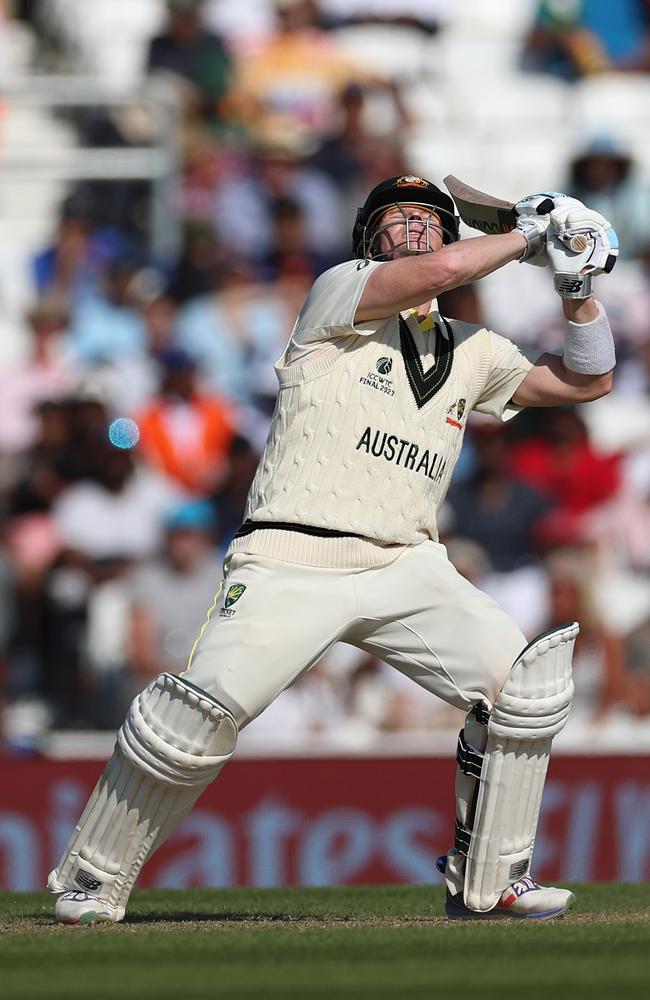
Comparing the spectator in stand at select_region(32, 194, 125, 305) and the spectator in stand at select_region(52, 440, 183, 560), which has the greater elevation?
the spectator in stand at select_region(32, 194, 125, 305)

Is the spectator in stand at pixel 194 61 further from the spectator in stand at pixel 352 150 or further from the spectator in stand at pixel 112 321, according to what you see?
the spectator in stand at pixel 112 321

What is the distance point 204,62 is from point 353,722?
4.67 metres

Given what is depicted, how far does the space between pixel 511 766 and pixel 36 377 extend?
16.5 ft

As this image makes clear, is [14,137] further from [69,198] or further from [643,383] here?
[643,383]

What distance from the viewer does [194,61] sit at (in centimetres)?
1071

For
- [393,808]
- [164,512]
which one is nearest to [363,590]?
[393,808]

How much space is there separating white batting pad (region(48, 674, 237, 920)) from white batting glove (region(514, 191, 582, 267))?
4.61 feet

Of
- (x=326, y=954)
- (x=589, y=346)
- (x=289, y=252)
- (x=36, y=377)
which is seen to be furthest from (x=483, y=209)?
(x=289, y=252)

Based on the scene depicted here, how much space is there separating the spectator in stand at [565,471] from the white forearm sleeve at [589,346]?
353cm

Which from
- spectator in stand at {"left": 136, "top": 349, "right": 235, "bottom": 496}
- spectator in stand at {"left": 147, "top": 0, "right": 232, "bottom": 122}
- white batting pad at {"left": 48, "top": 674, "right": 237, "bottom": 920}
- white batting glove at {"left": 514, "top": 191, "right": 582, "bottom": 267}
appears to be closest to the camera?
white batting pad at {"left": 48, "top": 674, "right": 237, "bottom": 920}

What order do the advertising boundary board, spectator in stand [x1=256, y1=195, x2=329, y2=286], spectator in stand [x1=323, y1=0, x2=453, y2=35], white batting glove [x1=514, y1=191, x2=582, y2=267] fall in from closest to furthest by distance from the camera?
white batting glove [x1=514, y1=191, x2=582, y2=267]
the advertising boundary board
spectator in stand [x1=256, y1=195, x2=329, y2=286]
spectator in stand [x1=323, y1=0, x2=453, y2=35]

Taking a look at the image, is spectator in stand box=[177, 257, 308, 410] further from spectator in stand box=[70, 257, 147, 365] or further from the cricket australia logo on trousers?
the cricket australia logo on trousers

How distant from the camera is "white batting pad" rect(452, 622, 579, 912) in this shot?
14.7ft

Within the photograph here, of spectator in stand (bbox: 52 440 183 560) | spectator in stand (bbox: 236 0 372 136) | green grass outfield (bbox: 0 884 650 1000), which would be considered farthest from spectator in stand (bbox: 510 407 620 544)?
green grass outfield (bbox: 0 884 650 1000)
